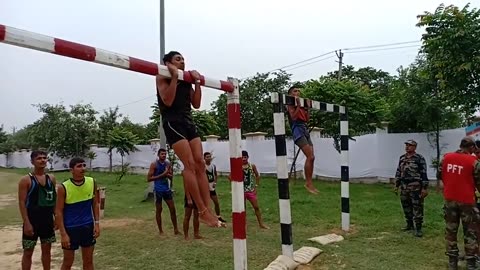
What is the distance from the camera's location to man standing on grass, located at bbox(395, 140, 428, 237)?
25.2 feet

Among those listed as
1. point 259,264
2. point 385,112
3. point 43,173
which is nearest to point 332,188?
point 385,112

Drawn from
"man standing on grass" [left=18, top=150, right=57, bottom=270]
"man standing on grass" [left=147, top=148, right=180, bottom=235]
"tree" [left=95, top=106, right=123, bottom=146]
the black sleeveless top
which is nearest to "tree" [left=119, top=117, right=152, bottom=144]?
"tree" [left=95, top=106, right=123, bottom=146]

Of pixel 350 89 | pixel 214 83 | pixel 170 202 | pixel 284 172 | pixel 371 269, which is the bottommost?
pixel 371 269

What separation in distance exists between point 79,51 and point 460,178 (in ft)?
15.4

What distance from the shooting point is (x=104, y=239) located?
8.21m

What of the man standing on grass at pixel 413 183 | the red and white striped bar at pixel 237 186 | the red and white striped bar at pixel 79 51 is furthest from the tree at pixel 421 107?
the red and white striped bar at pixel 79 51

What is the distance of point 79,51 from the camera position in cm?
298

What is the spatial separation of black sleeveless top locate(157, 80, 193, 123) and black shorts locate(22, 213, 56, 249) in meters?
2.64

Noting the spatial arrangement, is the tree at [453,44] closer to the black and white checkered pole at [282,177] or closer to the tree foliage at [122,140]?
the black and white checkered pole at [282,177]

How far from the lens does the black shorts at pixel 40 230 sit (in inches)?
203

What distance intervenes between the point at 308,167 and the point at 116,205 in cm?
783

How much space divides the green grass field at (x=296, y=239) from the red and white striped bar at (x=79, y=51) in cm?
345

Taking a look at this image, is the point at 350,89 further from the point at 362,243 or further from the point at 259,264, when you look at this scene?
the point at 259,264

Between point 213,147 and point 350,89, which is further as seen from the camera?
point 213,147
